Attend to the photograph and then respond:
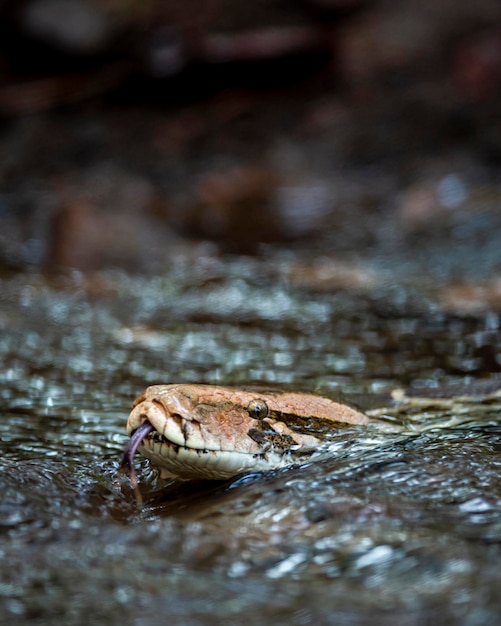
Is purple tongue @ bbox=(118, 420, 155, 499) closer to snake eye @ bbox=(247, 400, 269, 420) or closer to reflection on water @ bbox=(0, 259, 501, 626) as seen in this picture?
reflection on water @ bbox=(0, 259, 501, 626)

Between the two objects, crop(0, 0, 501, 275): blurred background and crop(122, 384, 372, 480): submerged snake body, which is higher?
crop(0, 0, 501, 275): blurred background

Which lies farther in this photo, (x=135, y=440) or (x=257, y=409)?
(x=257, y=409)


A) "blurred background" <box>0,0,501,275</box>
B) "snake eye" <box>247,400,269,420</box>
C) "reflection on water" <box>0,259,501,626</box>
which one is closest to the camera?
"reflection on water" <box>0,259,501,626</box>

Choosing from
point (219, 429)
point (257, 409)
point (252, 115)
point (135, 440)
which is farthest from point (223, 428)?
point (252, 115)

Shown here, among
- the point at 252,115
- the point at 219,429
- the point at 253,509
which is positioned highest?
the point at 252,115

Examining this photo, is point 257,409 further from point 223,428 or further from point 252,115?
point 252,115

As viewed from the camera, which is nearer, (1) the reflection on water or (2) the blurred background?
(1) the reflection on water

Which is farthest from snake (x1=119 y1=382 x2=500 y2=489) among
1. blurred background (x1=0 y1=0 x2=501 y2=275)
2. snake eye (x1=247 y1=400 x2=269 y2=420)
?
blurred background (x1=0 y1=0 x2=501 y2=275)
